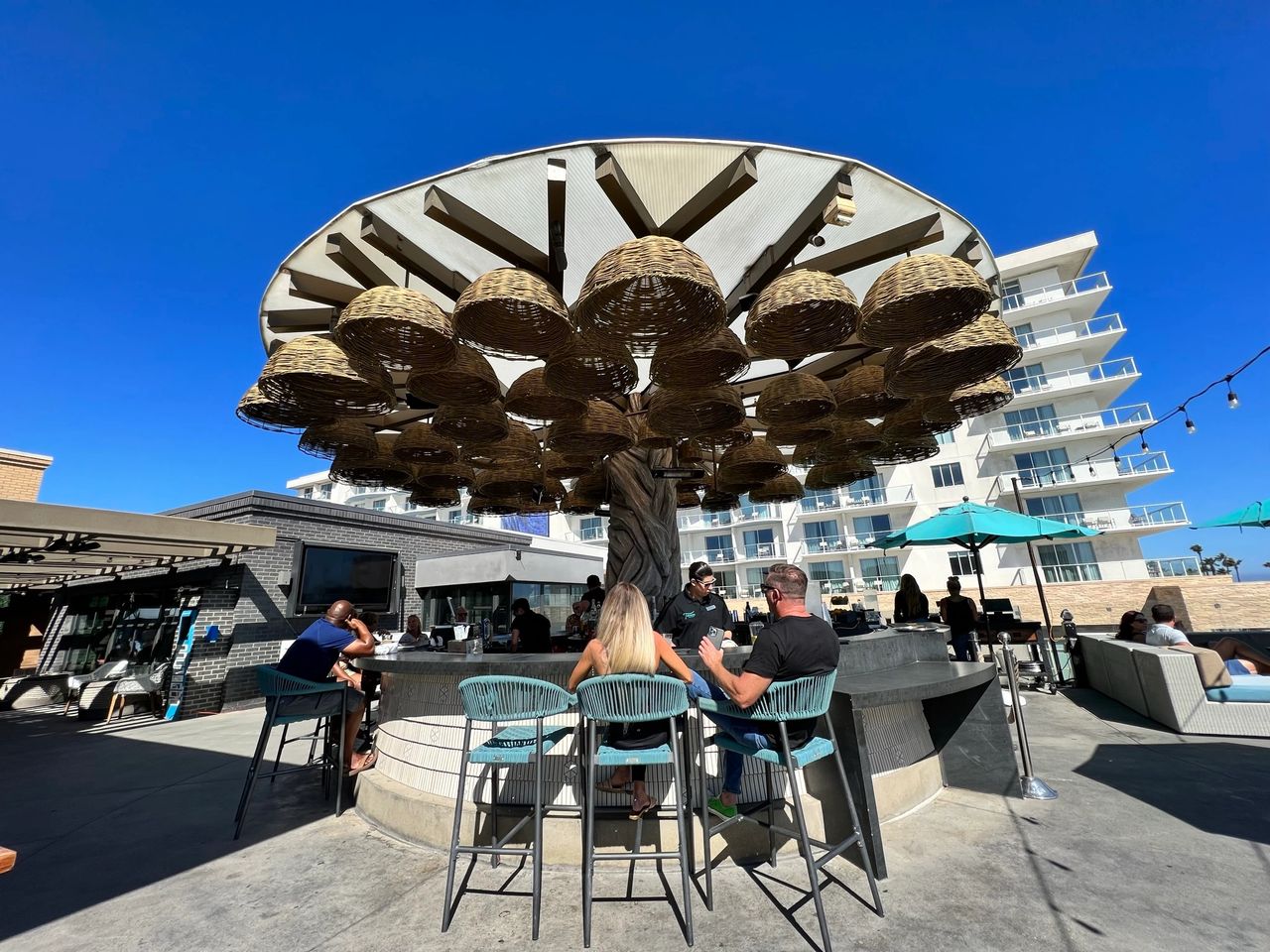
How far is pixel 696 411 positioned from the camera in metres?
4.87

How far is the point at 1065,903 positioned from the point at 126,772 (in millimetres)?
8603

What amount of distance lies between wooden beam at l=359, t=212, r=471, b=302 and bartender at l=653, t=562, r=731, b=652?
3.38 m

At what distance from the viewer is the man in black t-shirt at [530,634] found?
597 centimetres

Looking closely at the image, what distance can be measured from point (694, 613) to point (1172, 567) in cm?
2965

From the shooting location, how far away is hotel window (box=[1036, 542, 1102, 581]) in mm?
25422

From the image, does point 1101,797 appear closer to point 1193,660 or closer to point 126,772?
point 1193,660

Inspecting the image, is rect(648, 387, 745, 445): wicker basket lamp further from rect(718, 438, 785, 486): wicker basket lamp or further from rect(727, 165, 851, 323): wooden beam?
rect(718, 438, 785, 486): wicker basket lamp

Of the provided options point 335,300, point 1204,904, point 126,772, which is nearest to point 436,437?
point 335,300

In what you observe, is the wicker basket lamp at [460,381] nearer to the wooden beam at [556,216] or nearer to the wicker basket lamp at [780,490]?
the wooden beam at [556,216]

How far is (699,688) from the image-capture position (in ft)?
10.8

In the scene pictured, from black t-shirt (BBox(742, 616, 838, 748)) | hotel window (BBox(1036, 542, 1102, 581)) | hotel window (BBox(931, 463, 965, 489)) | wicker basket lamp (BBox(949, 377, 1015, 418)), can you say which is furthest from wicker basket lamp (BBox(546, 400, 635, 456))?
hotel window (BBox(931, 463, 965, 489))

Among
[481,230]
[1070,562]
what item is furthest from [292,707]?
[1070,562]

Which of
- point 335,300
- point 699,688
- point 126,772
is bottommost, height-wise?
point 126,772

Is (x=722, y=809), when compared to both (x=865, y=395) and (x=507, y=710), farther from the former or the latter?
(x=865, y=395)
